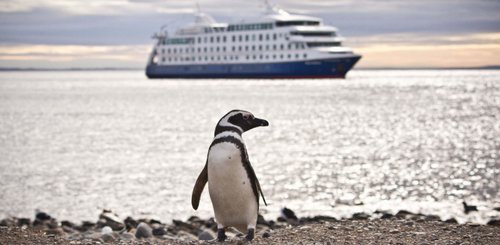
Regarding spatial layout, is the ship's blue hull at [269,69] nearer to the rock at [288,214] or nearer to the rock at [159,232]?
the rock at [288,214]

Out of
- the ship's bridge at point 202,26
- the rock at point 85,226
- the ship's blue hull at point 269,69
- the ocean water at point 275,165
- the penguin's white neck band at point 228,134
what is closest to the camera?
the penguin's white neck band at point 228,134

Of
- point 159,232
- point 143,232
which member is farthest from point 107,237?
point 159,232

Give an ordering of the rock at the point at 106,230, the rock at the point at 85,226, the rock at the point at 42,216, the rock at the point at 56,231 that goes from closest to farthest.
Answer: the rock at the point at 106,230, the rock at the point at 56,231, the rock at the point at 85,226, the rock at the point at 42,216

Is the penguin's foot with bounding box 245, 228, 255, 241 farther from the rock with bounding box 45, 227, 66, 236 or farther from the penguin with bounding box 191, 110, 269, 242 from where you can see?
the rock with bounding box 45, 227, 66, 236

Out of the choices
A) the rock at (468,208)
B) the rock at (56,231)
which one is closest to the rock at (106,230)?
the rock at (56,231)

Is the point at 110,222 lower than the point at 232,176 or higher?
lower

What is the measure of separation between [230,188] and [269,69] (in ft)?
260

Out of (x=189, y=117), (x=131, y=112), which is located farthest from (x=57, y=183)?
(x=131, y=112)

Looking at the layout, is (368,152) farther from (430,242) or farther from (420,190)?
(430,242)

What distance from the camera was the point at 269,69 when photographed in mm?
85312

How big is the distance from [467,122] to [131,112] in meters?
21.4

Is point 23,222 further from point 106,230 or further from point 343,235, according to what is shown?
point 343,235

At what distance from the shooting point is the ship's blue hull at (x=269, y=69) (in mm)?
80250

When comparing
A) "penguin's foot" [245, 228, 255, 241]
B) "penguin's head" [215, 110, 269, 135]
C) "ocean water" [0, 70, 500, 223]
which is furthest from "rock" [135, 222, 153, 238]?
"penguin's head" [215, 110, 269, 135]
